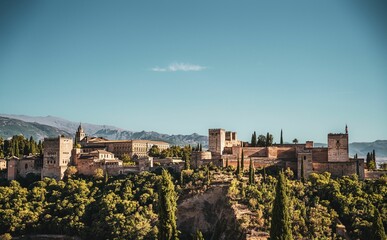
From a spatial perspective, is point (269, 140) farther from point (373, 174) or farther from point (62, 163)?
point (62, 163)

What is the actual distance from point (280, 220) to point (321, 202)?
15.9m

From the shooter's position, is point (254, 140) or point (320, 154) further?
point (254, 140)

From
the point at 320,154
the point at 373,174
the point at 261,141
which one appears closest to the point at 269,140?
the point at 261,141

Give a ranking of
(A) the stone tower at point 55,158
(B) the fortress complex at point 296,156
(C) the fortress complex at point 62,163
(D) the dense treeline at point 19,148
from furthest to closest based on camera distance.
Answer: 1. (D) the dense treeline at point 19,148
2. (A) the stone tower at point 55,158
3. (C) the fortress complex at point 62,163
4. (B) the fortress complex at point 296,156

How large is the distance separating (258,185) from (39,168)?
31.0 m

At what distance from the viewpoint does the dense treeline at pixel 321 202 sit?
44000 mm

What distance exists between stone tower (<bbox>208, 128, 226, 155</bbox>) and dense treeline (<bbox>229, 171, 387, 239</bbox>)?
10.8 m

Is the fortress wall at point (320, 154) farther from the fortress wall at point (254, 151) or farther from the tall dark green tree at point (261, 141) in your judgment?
the tall dark green tree at point (261, 141)

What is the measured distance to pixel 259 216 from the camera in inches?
1820

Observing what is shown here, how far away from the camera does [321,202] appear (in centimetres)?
4850

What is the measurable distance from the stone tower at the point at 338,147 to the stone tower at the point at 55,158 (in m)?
33.9

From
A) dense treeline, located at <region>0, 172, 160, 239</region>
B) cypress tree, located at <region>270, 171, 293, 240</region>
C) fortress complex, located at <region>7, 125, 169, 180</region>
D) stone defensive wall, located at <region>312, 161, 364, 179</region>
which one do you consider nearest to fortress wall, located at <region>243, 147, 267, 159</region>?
stone defensive wall, located at <region>312, 161, 364, 179</region>


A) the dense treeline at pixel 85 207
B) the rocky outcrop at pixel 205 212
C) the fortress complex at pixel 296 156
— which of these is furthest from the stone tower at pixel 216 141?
the rocky outcrop at pixel 205 212

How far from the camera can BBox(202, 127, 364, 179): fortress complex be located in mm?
54281
